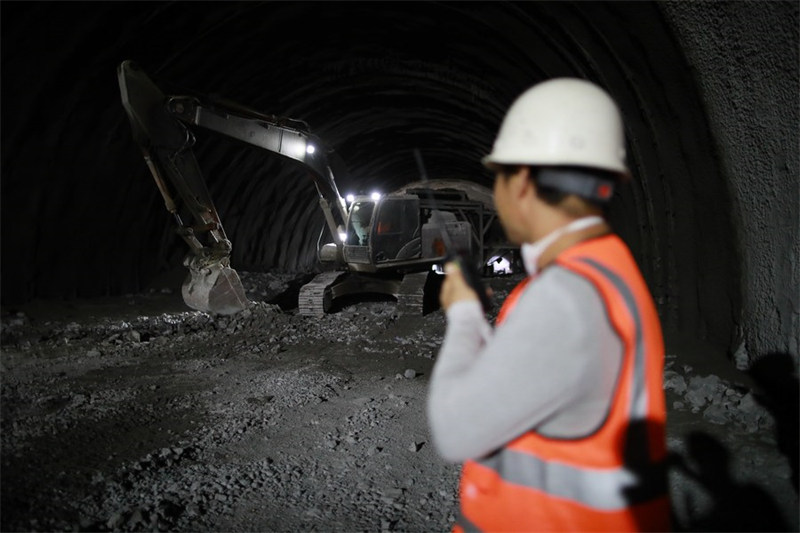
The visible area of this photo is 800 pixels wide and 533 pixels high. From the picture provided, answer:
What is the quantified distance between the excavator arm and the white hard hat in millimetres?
6952

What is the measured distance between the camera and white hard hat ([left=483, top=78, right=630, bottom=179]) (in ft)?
4.35

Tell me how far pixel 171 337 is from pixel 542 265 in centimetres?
735

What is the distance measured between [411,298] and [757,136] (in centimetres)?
627

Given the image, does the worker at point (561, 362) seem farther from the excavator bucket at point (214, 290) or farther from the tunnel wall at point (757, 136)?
the excavator bucket at point (214, 290)

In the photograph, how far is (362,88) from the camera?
40.4 feet

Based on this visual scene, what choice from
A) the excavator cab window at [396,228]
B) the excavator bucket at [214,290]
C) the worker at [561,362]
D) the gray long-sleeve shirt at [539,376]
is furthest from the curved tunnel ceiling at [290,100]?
the gray long-sleeve shirt at [539,376]

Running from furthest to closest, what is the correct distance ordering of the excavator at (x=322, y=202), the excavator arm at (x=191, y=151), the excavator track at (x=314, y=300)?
1. the excavator track at (x=314, y=300)
2. the excavator at (x=322, y=202)
3. the excavator arm at (x=191, y=151)

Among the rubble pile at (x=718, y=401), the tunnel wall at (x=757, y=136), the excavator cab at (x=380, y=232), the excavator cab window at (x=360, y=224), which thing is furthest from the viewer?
the excavator cab window at (x=360, y=224)

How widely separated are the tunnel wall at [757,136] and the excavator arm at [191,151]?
619 cm

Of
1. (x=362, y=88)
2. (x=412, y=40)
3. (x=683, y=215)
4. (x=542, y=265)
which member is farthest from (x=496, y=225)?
(x=542, y=265)

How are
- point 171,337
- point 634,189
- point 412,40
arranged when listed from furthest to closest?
point 412,40 → point 171,337 → point 634,189

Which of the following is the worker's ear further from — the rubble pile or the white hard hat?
the rubble pile

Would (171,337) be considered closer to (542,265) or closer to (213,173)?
(213,173)

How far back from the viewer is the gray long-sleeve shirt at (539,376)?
114 cm
